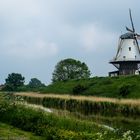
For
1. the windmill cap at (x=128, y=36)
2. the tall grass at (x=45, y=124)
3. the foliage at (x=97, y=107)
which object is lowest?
the tall grass at (x=45, y=124)

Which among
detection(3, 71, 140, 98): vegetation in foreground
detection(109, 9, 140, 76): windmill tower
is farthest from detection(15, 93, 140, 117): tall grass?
detection(109, 9, 140, 76): windmill tower

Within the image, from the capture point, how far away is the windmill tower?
98375 mm

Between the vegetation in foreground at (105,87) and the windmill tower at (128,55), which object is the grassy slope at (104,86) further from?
the windmill tower at (128,55)

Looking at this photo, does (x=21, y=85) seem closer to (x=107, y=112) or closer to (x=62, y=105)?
(x=62, y=105)

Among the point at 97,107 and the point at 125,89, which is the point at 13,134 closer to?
the point at 97,107

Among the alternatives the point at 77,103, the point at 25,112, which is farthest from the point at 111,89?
the point at 25,112

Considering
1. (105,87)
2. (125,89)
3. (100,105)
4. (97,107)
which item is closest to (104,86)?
(105,87)

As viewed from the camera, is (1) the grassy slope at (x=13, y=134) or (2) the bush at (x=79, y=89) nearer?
(1) the grassy slope at (x=13, y=134)

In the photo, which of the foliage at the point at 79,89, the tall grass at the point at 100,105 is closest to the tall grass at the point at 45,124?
the tall grass at the point at 100,105

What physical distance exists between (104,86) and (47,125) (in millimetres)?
58130

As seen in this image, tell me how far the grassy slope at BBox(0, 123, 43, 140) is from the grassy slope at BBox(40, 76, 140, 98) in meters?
41.3

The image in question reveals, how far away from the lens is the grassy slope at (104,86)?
68981 mm

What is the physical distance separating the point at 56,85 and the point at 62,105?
40340mm

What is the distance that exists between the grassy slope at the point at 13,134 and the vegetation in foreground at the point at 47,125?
1.70 feet
